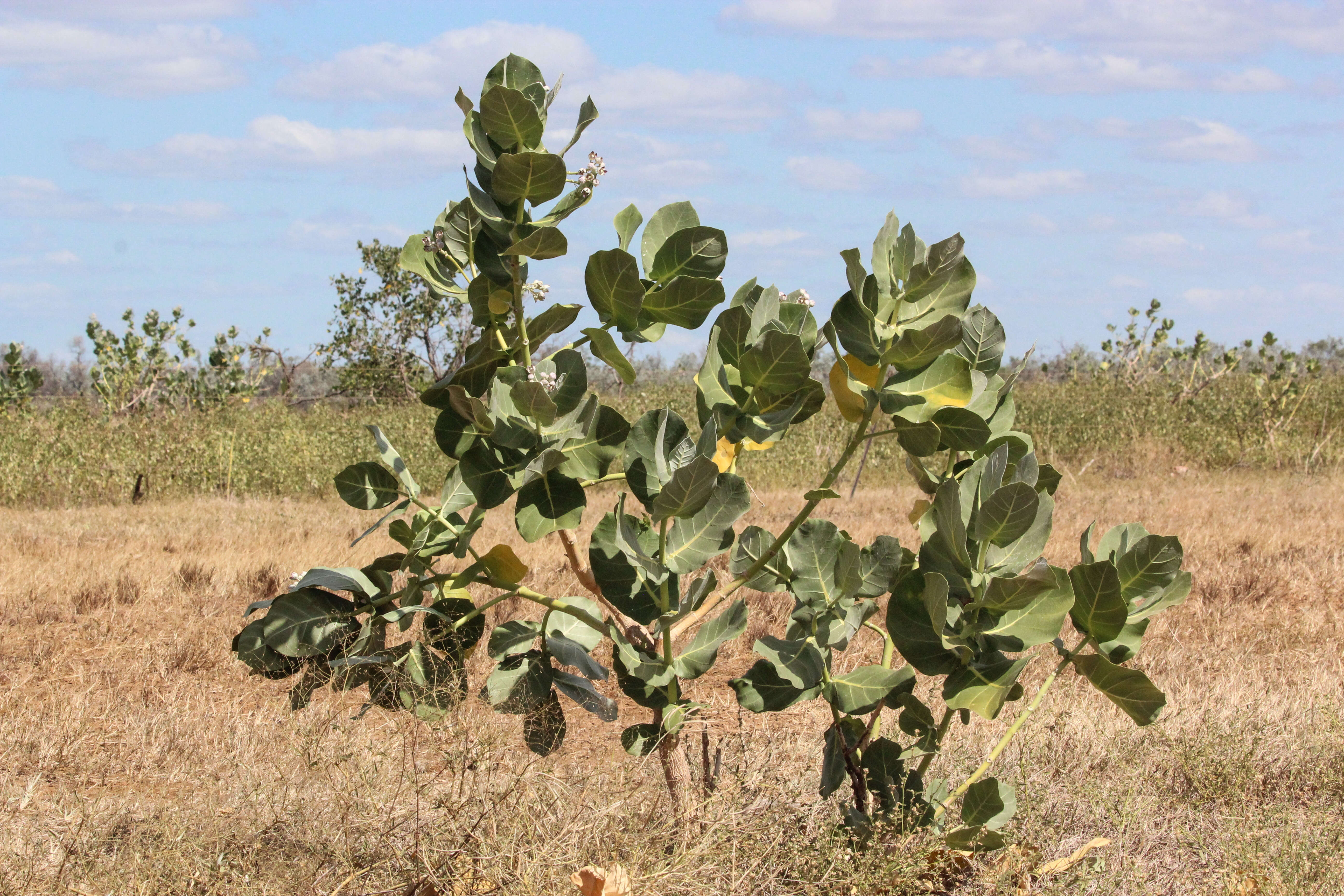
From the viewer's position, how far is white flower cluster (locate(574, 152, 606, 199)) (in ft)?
6.02

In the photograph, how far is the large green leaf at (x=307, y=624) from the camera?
187 cm

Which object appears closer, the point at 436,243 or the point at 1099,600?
the point at 1099,600

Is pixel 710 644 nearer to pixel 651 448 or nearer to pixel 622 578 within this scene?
pixel 622 578

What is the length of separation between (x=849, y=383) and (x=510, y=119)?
729mm

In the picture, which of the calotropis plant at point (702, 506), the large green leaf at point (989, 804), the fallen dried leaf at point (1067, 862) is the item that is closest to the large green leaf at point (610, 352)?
the calotropis plant at point (702, 506)

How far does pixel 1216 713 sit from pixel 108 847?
9.17 feet

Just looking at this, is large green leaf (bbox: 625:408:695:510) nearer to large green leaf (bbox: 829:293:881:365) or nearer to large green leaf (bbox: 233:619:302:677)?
large green leaf (bbox: 829:293:881:365)

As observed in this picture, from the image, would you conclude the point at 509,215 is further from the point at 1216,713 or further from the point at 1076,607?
the point at 1216,713

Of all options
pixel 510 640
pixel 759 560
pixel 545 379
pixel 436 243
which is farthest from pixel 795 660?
pixel 436 243

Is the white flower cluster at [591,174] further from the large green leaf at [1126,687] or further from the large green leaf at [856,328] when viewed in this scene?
the large green leaf at [1126,687]

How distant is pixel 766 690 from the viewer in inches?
73.8

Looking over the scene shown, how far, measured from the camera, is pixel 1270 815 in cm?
224

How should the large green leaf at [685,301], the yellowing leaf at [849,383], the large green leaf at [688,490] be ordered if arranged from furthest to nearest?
1. the yellowing leaf at [849,383]
2. the large green leaf at [685,301]
3. the large green leaf at [688,490]

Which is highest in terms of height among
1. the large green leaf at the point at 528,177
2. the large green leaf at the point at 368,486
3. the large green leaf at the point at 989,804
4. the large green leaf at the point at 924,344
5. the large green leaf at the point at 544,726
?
the large green leaf at the point at 528,177
